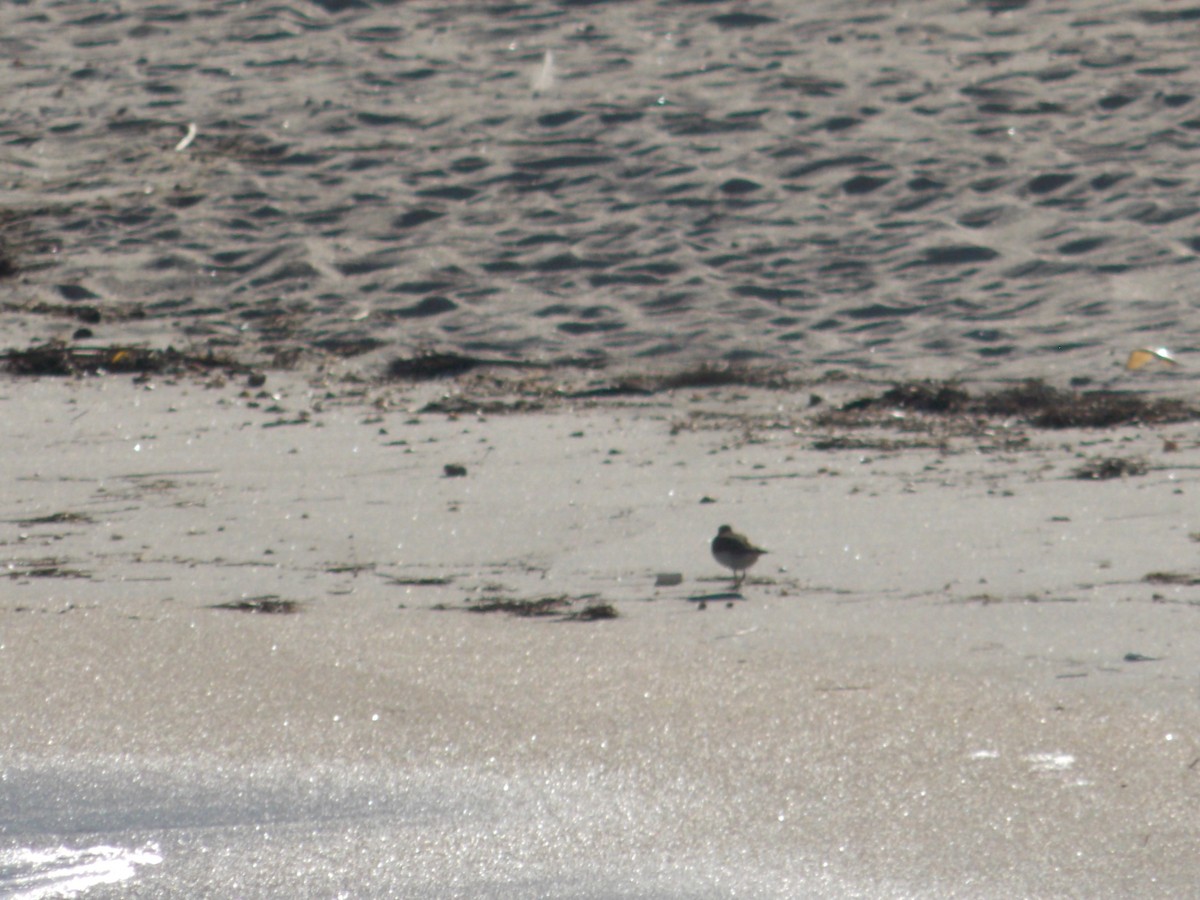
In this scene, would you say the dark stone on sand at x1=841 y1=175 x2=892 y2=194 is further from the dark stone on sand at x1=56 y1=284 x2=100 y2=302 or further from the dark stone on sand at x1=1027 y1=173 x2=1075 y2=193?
the dark stone on sand at x1=56 y1=284 x2=100 y2=302

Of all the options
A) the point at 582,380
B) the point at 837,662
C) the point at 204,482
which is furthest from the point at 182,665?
the point at 582,380

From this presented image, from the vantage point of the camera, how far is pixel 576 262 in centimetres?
619

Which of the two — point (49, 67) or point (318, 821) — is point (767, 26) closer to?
point (49, 67)

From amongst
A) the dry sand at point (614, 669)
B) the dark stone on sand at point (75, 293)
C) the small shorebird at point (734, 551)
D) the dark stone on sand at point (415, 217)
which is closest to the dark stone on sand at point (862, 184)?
the dark stone on sand at point (415, 217)

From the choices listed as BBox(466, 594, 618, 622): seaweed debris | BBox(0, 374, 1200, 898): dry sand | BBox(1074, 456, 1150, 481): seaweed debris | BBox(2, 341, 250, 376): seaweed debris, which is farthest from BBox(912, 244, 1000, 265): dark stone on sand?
BBox(466, 594, 618, 622): seaweed debris

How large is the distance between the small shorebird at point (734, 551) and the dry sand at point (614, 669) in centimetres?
6

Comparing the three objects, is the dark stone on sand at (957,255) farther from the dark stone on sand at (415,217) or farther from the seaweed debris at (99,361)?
the seaweed debris at (99,361)

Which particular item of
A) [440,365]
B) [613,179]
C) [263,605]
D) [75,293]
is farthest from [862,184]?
[263,605]

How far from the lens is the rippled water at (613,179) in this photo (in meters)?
5.64

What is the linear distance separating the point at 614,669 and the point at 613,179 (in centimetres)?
456

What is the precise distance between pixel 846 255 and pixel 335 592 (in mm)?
3437

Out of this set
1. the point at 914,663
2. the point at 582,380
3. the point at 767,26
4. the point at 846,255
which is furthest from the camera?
the point at 767,26

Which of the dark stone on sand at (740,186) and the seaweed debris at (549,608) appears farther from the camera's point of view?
the dark stone on sand at (740,186)

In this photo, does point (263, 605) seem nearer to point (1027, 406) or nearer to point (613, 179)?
point (1027, 406)
